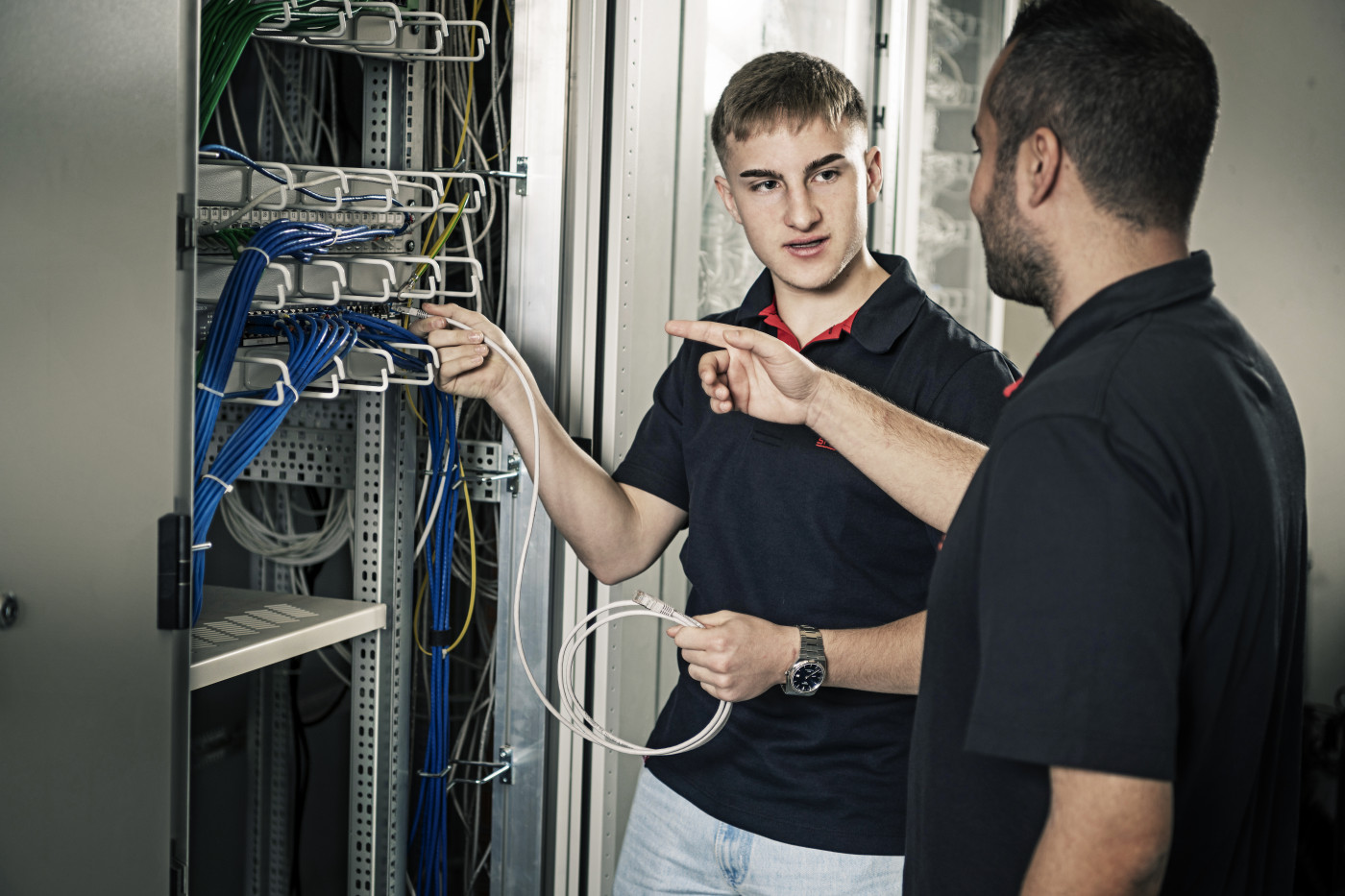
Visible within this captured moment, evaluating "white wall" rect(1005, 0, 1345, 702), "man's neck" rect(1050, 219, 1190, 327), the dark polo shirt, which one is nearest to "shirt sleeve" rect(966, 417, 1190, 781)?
the dark polo shirt

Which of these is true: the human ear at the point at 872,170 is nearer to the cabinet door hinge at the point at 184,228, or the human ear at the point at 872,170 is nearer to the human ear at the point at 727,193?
the human ear at the point at 727,193

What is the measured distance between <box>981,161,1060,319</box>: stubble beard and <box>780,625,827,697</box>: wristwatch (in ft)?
1.75

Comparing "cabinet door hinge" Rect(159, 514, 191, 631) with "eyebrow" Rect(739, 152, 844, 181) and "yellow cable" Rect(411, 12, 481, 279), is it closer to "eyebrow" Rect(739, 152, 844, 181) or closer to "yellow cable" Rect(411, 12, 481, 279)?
"yellow cable" Rect(411, 12, 481, 279)

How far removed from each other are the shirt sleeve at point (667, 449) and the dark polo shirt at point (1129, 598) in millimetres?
724

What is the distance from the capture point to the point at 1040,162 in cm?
89

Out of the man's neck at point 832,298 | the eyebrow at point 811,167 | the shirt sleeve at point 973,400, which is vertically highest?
the eyebrow at point 811,167

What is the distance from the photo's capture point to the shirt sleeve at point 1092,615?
2.44 ft

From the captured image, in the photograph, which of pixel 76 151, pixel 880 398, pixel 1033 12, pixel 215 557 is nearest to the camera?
pixel 1033 12

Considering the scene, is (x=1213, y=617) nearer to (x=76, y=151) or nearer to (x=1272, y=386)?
(x=1272, y=386)

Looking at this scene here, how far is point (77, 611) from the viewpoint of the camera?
109cm

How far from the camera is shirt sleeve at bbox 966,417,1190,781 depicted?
743 millimetres

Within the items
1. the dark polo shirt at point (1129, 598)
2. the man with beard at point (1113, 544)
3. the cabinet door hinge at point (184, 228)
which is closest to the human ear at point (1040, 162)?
the man with beard at point (1113, 544)

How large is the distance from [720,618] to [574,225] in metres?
0.74

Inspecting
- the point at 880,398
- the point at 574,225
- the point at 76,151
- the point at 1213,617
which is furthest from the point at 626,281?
the point at 1213,617
